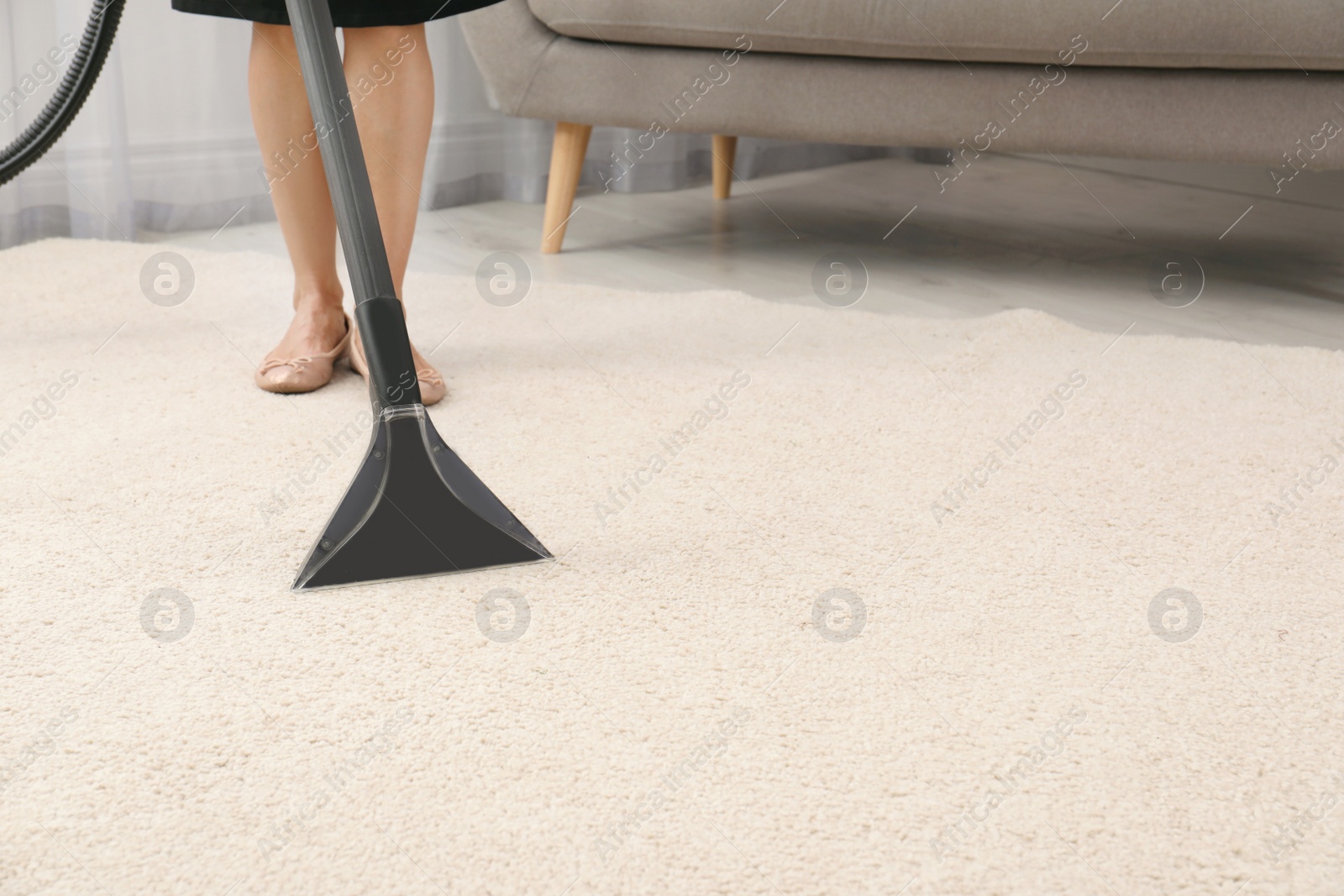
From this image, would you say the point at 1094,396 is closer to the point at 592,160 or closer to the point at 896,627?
the point at 896,627

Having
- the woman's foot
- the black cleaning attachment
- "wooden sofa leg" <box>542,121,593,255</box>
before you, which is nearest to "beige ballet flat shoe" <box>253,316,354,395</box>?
the woman's foot

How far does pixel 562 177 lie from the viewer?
1921mm

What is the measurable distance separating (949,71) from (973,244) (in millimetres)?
510

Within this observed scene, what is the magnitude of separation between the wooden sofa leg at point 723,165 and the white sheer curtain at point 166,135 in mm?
402

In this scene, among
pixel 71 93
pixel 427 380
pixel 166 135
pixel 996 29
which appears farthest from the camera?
A: pixel 166 135

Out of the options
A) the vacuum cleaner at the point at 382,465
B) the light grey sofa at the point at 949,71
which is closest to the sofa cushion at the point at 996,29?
the light grey sofa at the point at 949,71

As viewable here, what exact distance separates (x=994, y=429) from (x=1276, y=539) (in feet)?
0.96

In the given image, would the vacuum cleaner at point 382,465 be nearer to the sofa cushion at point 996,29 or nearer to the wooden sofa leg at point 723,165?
the sofa cushion at point 996,29

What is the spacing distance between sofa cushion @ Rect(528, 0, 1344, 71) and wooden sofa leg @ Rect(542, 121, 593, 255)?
0.61 ft

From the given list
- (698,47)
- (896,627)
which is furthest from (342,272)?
(896,627)

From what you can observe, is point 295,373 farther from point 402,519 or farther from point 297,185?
point 402,519

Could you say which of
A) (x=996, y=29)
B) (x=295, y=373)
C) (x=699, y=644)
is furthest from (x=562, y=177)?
(x=699, y=644)

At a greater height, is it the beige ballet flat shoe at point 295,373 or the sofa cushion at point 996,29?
the sofa cushion at point 996,29

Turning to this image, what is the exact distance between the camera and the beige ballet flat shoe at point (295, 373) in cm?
118
